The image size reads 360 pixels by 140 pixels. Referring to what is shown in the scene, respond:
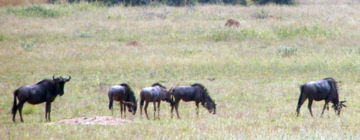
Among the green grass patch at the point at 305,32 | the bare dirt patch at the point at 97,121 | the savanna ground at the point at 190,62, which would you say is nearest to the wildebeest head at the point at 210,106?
the savanna ground at the point at 190,62

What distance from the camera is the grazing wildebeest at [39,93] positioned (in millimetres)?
15102

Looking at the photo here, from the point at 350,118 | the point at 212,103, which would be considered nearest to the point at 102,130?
the point at 212,103

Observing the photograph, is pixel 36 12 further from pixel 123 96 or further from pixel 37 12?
pixel 123 96

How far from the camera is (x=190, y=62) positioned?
26703mm

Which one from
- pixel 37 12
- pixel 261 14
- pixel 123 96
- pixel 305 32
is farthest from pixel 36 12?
pixel 123 96

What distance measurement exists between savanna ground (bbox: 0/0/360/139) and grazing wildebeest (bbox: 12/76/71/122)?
0.45 metres

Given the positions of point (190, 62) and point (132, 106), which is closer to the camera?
point (132, 106)

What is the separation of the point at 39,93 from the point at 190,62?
11.8 m

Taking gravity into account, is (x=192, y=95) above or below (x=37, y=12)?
above

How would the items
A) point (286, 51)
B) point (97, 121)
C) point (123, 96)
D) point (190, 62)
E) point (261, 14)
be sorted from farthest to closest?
1. point (261, 14)
2. point (286, 51)
3. point (190, 62)
4. point (123, 96)
5. point (97, 121)

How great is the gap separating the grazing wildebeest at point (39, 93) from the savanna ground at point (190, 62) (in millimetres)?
449

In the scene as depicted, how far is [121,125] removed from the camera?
13617 millimetres

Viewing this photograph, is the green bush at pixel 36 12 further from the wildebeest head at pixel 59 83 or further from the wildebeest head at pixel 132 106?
the wildebeest head at pixel 59 83

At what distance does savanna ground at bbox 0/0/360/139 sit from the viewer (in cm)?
1352
